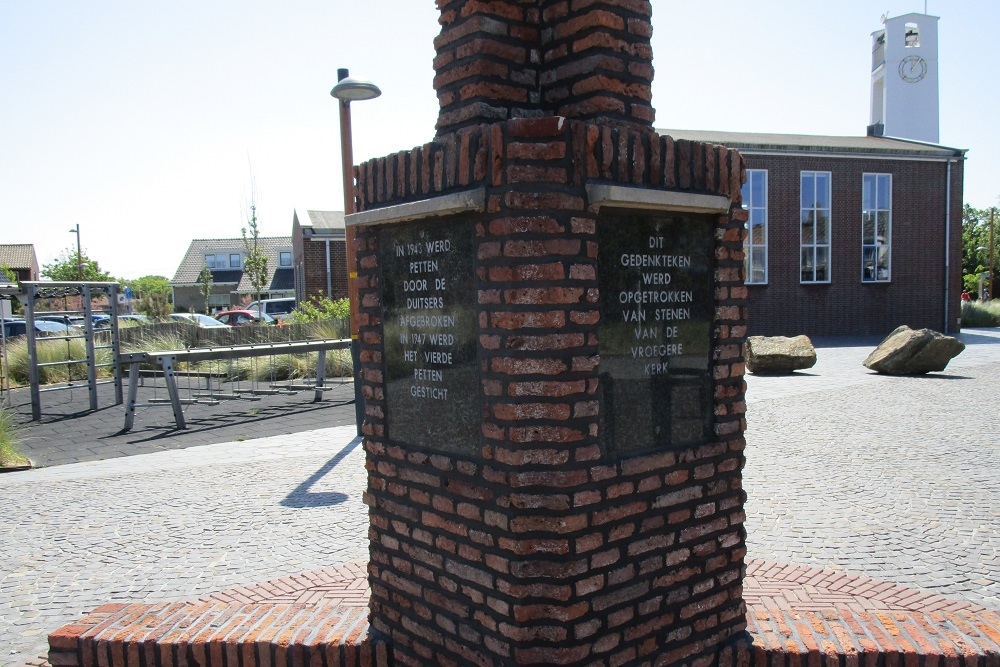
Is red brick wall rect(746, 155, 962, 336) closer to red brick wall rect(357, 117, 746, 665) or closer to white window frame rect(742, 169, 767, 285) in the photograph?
white window frame rect(742, 169, 767, 285)

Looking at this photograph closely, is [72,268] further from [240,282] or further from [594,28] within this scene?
[594,28]

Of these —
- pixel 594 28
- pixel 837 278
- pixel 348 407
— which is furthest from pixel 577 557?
pixel 837 278

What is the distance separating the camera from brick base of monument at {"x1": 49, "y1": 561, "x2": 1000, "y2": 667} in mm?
3129

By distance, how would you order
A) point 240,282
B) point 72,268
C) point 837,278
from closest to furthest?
1. point 837,278
2. point 72,268
3. point 240,282

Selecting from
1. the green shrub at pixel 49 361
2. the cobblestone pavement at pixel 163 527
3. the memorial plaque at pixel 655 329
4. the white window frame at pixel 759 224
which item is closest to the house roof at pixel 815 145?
the white window frame at pixel 759 224

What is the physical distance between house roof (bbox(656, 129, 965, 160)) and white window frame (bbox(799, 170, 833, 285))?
1.03 metres

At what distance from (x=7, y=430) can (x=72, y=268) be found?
51.5 meters

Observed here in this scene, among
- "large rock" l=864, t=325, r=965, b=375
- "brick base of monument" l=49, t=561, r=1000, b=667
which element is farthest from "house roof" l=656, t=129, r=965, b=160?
"brick base of monument" l=49, t=561, r=1000, b=667

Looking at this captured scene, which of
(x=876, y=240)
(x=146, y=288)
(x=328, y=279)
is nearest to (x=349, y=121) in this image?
(x=328, y=279)

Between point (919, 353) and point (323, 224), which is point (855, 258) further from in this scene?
point (323, 224)

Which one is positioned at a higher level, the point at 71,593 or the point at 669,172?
the point at 669,172

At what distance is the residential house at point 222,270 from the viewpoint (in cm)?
5322

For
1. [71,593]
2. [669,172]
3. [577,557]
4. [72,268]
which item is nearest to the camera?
[577,557]

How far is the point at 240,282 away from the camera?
56812mm
